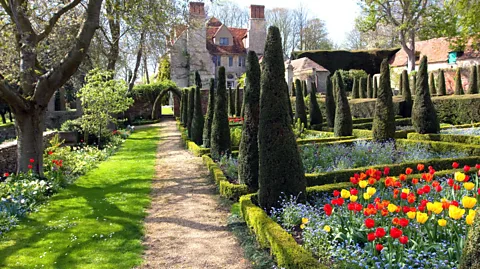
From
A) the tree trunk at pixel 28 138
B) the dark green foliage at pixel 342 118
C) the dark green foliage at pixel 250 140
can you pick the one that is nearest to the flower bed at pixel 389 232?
the dark green foliage at pixel 250 140

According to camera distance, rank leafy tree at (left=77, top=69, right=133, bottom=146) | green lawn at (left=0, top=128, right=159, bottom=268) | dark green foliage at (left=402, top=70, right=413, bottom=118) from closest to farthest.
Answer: green lawn at (left=0, top=128, right=159, bottom=268), leafy tree at (left=77, top=69, right=133, bottom=146), dark green foliage at (left=402, top=70, right=413, bottom=118)

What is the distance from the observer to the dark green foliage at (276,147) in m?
5.71

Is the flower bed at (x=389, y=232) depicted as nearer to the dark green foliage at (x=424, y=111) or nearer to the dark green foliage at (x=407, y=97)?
the dark green foliage at (x=424, y=111)

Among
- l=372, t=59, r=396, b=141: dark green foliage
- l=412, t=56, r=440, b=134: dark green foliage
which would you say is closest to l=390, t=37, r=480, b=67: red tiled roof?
l=412, t=56, r=440, b=134: dark green foliage

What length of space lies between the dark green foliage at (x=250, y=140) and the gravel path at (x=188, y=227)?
2.59 feet

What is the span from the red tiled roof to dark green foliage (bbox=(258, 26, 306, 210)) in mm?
34199

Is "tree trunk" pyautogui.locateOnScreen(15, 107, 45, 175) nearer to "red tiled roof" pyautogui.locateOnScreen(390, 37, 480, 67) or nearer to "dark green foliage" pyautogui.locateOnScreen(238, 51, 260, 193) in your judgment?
"dark green foliage" pyautogui.locateOnScreen(238, 51, 260, 193)

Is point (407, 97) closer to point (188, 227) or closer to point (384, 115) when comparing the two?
point (384, 115)

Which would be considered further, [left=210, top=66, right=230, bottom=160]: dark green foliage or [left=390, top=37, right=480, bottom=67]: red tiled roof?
[left=390, top=37, right=480, bottom=67]: red tiled roof

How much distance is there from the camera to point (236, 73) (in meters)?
45.7

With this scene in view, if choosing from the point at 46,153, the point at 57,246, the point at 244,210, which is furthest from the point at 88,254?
the point at 46,153

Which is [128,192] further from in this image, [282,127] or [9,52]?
[9,52]

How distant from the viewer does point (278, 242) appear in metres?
4.23

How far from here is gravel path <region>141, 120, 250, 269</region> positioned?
4773 mm
